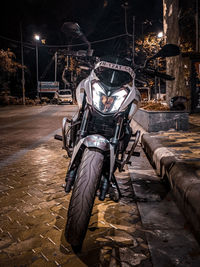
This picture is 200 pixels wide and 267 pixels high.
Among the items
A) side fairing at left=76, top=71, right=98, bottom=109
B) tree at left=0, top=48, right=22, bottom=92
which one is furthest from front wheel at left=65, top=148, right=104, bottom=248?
tree at left=0, top=48, right=22, bottom=92

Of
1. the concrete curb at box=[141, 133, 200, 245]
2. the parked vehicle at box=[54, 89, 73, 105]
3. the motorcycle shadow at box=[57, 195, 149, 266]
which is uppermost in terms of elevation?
the parked vehicle at box=[54, 89, 73, 105]

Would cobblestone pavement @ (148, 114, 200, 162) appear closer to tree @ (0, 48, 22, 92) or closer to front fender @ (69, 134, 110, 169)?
front fender @ (69, 134, 110, 169)

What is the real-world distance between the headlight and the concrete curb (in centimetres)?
123

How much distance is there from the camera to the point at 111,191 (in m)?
3.30

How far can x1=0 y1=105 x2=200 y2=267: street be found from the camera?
7.39ft

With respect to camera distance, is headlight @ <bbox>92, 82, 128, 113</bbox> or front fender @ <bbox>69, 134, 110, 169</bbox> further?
headlight @ <bbox>92, 82, 128, 113</bbox>

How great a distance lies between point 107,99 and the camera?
299 cm

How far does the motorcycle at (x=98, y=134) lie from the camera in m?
2.31

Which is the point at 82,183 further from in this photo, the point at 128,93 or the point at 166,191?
the point at 166,191

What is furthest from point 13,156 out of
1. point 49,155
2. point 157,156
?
point 157,156

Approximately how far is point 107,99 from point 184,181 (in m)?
1.37

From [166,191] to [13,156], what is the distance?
12.7 ft

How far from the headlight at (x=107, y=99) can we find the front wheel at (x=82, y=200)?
72 centimetres

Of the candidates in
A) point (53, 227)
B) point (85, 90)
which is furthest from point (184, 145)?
point (53, 227)
